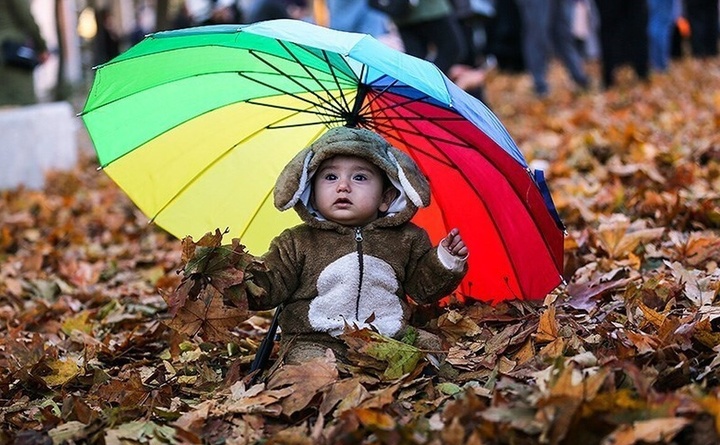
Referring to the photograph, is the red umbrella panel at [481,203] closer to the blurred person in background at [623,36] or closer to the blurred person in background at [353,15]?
the blurred person in background at [353,15]

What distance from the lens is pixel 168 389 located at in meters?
3.25

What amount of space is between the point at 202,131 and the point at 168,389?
2.98ft

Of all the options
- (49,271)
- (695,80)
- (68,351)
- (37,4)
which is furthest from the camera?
(37,4)

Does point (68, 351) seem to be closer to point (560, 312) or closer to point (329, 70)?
point (329, 70)

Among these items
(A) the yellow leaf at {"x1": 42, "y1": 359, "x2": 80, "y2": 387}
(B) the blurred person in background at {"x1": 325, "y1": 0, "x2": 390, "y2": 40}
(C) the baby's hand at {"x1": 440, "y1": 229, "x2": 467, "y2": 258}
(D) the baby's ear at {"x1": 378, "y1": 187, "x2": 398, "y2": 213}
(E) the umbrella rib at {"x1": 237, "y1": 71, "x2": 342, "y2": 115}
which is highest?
(B) the blurred person in background at {"x1": 325, "y1": 0, "x2": 390, "y2": 40}

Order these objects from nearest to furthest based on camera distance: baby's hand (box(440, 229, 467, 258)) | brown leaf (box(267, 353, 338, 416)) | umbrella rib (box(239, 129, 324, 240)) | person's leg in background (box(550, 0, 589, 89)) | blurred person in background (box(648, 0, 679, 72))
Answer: brown leaf (box(267, 353, 338, 416)) < baby's hand (box(440, 229, 467, 258)) < umbrella rib (box(239, 129, 324, 240)) < person's leg in background (box(550, 0, 589, 89)) < blurred person in background (box(648, 0, 679, 72))

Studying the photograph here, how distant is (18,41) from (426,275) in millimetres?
6727

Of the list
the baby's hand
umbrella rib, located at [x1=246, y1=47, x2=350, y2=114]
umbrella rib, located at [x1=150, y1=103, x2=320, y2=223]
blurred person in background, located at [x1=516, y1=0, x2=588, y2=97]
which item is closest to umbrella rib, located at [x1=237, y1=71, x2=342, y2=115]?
umbrella rib, located at [x1=246, y1=47, x2=350, y2=114]

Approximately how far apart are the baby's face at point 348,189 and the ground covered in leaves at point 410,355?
34cm

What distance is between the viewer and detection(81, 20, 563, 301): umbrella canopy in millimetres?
3473

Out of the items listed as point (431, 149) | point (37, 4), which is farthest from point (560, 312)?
point (37, 4)

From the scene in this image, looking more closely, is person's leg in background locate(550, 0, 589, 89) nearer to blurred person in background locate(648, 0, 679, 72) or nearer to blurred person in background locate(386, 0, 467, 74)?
blurred person in background locate(648, 0, 679, 72)

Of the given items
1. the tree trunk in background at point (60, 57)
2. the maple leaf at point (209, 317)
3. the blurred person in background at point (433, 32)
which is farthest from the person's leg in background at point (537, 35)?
the maple leaf at point (209, 317)

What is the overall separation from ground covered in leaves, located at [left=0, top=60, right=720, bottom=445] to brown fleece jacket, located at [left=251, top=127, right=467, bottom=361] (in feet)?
0.54
